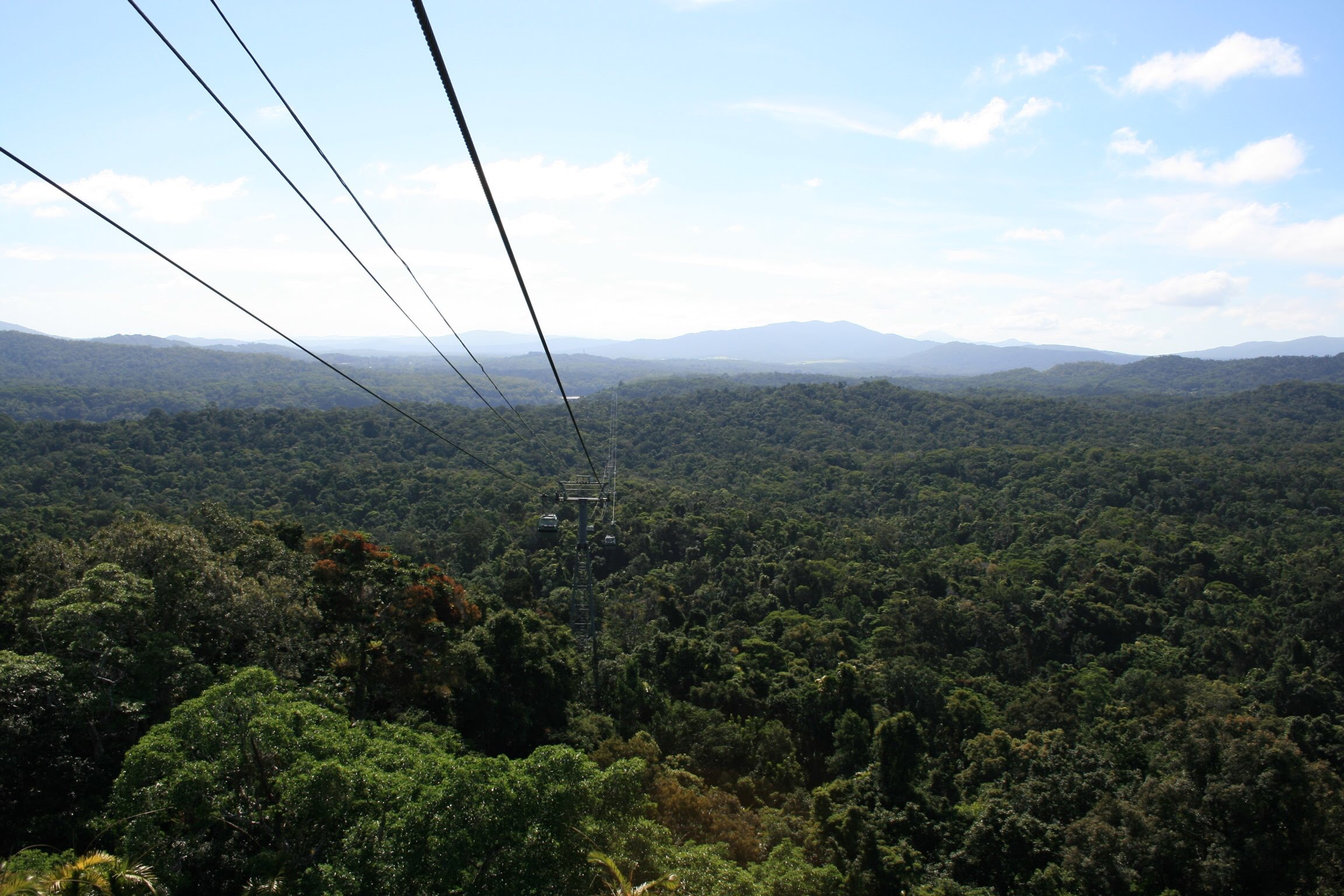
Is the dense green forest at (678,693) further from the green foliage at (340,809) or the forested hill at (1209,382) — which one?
the forested hill at (1209,382)

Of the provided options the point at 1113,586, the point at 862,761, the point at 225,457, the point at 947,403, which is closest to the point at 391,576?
the point at 862,761

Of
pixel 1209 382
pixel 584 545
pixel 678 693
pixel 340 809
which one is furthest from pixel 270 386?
pixel 1209 382

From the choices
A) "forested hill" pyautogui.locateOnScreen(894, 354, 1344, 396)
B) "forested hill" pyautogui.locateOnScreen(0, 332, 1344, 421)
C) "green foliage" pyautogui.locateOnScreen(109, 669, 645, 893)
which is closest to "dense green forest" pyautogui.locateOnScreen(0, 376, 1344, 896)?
"green foliage" pyautogui.locateOnScreen(109, 669, 645, 893)

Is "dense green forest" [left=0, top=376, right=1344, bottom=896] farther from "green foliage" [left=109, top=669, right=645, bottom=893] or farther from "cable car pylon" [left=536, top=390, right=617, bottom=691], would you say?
"cable car pylon" [left=536, top=390, right=617, bottom=691]

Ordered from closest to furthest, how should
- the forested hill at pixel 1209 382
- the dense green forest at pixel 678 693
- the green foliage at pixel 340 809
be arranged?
the green foliage at pixel 340 809, the dense green forest at pixel 678 693, the forested hill at pixel 1209 382

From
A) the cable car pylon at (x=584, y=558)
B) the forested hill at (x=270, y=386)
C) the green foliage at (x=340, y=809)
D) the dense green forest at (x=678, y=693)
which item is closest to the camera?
the green foliage at (x=340, y=809)

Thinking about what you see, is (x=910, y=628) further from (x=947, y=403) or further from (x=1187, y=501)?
(x=947, y=403)

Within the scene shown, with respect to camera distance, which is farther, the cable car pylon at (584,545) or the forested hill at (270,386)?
the forested hill at (270,386)

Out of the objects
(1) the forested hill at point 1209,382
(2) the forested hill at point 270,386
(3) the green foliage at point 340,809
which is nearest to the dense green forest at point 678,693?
(3) the green foliage at point 340,809
